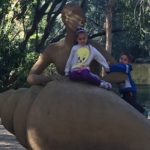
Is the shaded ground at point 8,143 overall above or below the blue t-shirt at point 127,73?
below

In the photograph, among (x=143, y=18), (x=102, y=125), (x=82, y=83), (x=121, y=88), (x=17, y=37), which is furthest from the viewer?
(x=17, y=37)

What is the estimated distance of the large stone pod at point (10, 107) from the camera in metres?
5.11

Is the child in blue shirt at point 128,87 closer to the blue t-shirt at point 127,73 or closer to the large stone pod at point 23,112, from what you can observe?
the blue t-shirt at point 127,73

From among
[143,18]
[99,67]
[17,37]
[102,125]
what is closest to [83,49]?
[99,67]

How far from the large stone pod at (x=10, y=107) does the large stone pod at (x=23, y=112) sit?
81mm

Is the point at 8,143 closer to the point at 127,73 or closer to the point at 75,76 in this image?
the point at 127,73

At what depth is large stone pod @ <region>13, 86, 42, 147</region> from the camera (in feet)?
16.2

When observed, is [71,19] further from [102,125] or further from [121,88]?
[102,125]

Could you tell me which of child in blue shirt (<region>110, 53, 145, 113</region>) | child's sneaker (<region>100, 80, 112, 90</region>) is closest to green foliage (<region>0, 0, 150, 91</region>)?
child in blue shirt (<region>110, 53, 145, 113</region>)

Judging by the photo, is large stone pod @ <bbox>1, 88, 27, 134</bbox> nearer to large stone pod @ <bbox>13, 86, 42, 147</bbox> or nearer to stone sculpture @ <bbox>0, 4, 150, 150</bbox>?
large stone pod @ <bbox>13, 86, 42, 147</bbox>

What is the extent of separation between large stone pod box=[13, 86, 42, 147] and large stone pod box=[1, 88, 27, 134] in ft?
0.27

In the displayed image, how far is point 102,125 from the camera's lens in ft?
14.9

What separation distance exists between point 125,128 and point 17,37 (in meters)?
18.5

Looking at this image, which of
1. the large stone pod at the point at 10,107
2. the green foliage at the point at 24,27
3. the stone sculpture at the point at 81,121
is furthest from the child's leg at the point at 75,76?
the green foliage at the point at 24,27
